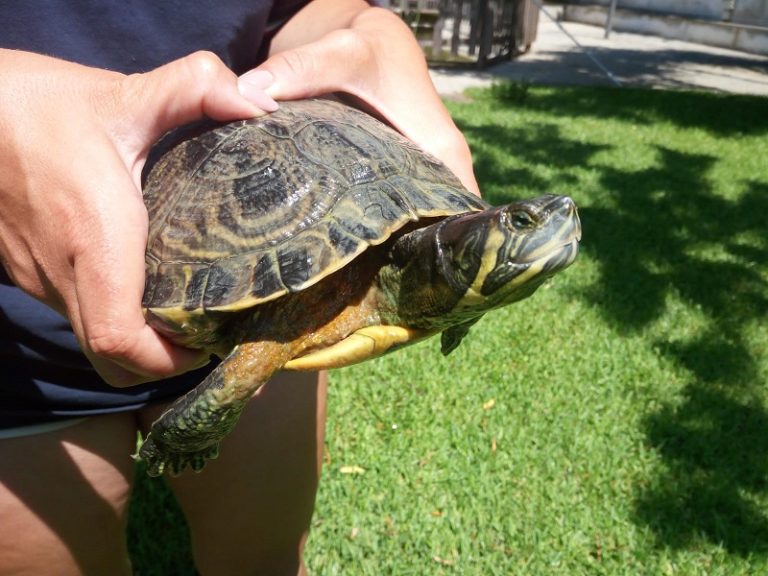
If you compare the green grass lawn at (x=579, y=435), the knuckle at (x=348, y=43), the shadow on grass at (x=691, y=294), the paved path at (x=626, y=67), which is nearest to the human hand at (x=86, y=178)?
the knuckle at (x=348, y=43)

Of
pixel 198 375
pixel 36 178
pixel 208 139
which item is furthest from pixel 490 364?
pixel 36 178

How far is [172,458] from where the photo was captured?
1.68m

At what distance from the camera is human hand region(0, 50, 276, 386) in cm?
124

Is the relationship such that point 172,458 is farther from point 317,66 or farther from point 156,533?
point 156,533

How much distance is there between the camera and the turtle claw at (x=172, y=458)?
5.46 ft

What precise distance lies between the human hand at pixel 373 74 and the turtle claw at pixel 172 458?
856mm

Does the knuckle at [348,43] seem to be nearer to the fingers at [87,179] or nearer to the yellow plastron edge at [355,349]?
the fingers at [87,179]

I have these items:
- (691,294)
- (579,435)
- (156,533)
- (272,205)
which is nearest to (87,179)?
(272,205)

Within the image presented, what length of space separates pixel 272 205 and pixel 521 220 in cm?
52

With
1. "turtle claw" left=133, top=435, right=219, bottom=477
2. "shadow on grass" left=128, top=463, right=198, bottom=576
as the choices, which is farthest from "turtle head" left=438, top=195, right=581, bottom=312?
"shadow on grass" left=128, top=463, right=198, bottom=576

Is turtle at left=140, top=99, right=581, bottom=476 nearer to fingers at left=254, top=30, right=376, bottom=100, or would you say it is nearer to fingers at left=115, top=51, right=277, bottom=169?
fingers at left=254, top=30, right=376, bottom=100

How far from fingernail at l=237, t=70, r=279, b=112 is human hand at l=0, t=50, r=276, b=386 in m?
0.11

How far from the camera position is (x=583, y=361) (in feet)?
13.4

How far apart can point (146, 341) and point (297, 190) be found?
44 cm
